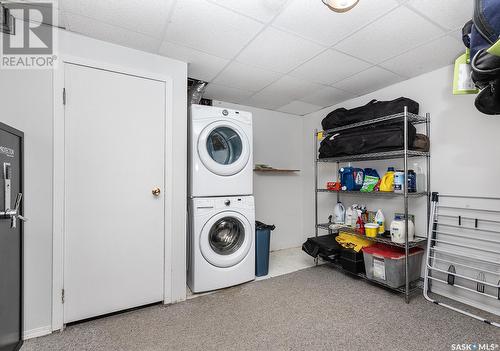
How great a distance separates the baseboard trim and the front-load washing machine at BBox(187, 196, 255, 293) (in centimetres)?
105

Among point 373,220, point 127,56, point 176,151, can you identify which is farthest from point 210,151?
point 373,220

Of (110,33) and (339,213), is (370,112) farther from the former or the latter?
(110,33)

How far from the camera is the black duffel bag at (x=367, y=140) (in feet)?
7.13

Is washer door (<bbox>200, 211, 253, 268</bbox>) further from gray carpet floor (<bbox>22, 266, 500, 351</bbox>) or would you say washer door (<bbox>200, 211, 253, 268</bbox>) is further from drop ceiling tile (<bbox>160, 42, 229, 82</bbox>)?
drop ceiling tile (<bbox>160, 42, 229, 82</bbox>)

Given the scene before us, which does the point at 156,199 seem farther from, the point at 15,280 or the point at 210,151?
the point at 15,280

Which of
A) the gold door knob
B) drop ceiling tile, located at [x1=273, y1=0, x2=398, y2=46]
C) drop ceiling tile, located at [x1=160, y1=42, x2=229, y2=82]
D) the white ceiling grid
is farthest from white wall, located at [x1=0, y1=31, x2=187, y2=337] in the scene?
drop ceiling tile, located at [x1=273, y1=0, x2=398, y2=46]

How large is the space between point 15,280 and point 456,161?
11.5 feet

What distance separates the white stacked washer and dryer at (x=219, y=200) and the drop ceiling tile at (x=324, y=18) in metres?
1.00

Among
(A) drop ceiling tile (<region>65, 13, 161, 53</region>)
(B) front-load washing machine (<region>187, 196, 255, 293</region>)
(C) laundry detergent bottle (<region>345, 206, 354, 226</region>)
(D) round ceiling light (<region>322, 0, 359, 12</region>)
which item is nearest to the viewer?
(D) round ceiling light (<region>322, 0, 359, 12</region>)

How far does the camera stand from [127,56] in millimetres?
1938

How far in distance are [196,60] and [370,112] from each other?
1830 millimetres

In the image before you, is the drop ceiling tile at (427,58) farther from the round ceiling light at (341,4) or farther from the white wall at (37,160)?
the white wall at (37,160)

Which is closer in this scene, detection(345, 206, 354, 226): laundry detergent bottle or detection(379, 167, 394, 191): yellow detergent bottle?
detection(379, 167, 394, 191): yellow detergent bottle

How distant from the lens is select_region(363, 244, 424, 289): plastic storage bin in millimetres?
2111
